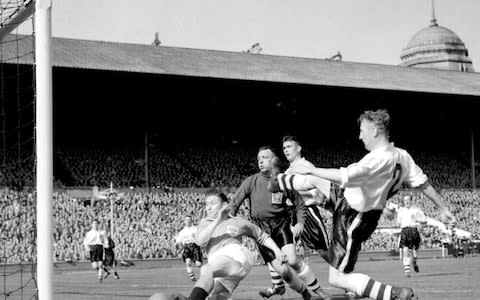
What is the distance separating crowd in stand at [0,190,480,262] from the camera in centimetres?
3491

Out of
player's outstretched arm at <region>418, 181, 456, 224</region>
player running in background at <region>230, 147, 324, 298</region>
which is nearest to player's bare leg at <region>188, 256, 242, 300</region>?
player's outstretched arm at <region>418, 181, 456, 224</region>

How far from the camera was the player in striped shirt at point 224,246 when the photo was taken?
9.21 m

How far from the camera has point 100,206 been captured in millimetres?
39156

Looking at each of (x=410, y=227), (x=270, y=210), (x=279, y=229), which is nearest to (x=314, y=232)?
(x=279, y=229)

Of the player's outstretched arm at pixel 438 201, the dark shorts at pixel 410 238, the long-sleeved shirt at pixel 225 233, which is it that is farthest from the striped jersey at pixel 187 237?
the player's outstretched arm at pixel 438 201

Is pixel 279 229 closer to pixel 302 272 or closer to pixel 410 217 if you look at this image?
pixel 302 272

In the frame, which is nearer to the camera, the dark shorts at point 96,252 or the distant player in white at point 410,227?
the distant player in white at point 410,227

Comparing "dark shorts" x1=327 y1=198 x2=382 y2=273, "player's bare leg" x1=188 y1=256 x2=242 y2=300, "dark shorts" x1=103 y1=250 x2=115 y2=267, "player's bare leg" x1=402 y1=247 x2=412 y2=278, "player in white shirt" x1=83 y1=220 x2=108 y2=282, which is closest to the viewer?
"dark shorts" x1=327 y1=198 x2=382 y2=273

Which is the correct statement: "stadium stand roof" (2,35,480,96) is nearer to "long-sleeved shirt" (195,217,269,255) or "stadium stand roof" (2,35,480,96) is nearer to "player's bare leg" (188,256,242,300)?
"long-sleeved shirt" (195,217,269,255)

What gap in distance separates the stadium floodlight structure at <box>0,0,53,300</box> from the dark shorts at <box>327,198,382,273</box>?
2664mm

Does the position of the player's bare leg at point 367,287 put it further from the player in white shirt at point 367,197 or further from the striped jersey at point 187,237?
the striped jersey at point 187,237

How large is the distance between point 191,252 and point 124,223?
1229cm

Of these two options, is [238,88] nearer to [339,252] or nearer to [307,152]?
[307,152]

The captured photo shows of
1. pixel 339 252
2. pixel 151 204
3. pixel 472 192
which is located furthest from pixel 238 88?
pixel 339 252
